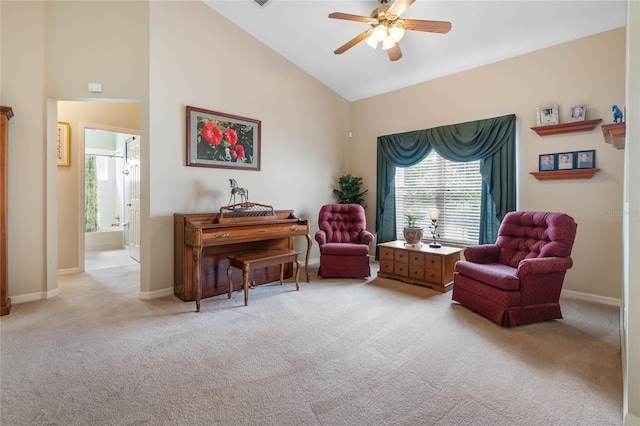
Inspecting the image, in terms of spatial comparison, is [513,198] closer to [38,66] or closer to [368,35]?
[368,35]

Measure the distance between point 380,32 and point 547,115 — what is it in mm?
2340

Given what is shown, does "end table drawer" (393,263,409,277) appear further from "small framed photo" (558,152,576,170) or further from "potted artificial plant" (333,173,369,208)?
"small framed photo" (558,152,576,170)

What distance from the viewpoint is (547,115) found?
3.59 meters

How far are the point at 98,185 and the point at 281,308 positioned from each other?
6.15m

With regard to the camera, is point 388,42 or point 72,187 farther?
point 72,187

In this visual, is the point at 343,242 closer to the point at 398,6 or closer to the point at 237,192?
the point at 237,192

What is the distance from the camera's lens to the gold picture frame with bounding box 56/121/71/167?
4430 mm

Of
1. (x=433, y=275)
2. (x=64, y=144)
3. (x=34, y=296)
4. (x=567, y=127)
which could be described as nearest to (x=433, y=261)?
(x=433, y=275)

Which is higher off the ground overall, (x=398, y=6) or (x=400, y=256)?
(x=398, y=6)

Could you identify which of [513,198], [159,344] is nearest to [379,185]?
[513,198]

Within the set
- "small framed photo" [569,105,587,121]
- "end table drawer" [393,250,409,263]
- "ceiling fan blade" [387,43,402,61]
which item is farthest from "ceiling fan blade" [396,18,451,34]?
"end table drawer" [393,250,409,263]

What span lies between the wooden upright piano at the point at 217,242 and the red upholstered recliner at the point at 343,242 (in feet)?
1.82

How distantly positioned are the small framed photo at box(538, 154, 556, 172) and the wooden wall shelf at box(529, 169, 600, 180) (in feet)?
0.24

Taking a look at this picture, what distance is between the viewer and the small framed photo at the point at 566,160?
346 cm
